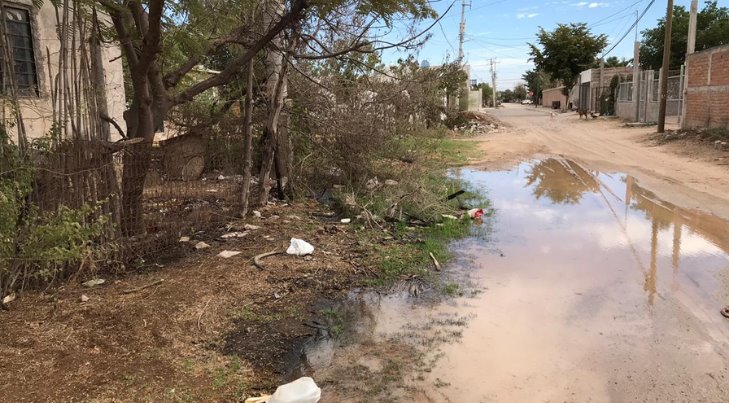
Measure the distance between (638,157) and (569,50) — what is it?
1268 inches

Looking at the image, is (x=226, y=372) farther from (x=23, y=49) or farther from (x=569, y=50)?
(x=569, y=50)

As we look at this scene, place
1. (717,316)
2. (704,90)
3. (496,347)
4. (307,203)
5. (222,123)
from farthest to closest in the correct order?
(704,90)
(307,203)
(222,123)
(717,316)
(496,347)

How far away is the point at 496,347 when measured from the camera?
12.7ft

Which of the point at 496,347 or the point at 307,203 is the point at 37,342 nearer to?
the point at 496,347

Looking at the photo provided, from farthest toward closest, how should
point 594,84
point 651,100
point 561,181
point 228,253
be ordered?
point 594,84, point 651,100, point 561,181, point 228,253

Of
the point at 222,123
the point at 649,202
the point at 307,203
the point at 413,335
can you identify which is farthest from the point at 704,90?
the point at 413,335

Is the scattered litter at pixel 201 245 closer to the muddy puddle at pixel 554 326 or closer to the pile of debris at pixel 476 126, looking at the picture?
the muddy puddle at pixel 554 326

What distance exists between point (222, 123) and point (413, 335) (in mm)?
4856

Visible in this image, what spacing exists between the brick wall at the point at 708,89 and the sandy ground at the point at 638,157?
1676 millimetres

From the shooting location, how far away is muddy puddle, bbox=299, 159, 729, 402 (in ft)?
10.9

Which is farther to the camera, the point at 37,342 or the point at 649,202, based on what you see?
the point at 649,202

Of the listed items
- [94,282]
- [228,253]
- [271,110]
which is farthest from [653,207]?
[94,282]

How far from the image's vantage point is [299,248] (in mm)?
5867

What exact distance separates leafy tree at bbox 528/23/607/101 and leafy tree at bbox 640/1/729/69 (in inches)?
151
